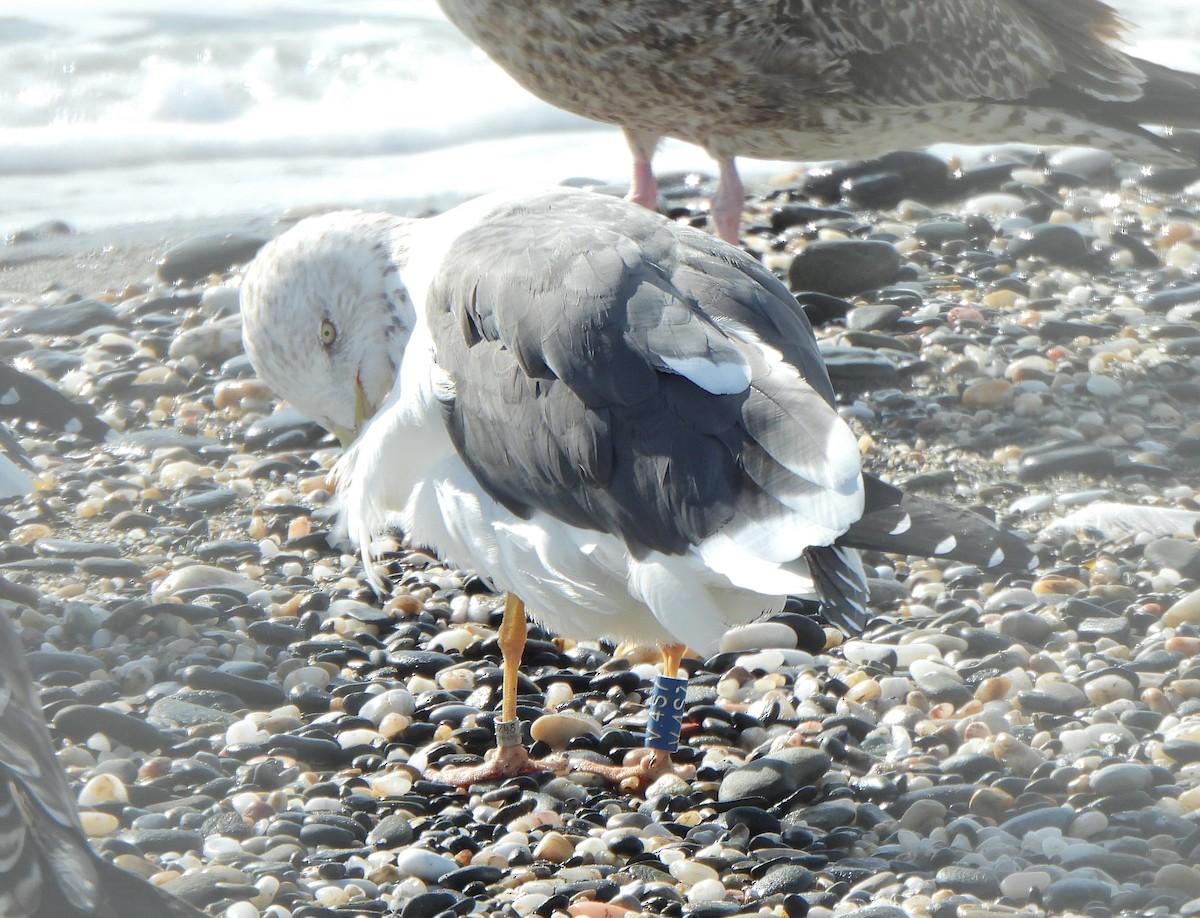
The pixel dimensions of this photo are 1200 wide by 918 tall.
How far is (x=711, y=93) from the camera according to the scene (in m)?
5.52

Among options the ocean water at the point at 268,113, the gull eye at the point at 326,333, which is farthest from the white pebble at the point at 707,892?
the ocean water at the point at 268,113

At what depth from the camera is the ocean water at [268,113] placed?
8.30 meters

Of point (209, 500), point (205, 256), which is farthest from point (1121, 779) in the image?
point (205, 256)

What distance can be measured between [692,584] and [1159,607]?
5.33 ft

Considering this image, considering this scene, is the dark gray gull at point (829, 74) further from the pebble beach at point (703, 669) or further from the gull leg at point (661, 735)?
the gull leg at point (661, 735)

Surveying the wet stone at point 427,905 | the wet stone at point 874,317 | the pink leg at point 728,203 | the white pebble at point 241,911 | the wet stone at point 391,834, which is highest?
the pink leg at point 728,203

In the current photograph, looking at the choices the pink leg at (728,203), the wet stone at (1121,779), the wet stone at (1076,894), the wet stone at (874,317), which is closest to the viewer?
the wet stone at (1076,894)

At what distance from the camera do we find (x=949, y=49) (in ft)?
19.2

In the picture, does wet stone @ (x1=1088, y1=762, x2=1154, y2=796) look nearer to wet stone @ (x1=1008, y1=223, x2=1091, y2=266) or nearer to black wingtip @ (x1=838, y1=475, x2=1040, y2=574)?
black wingtip @ (x1=838, y1=475, x2=1040, y2=574)

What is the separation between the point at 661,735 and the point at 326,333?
135 cm

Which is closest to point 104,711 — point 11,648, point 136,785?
point 136,785

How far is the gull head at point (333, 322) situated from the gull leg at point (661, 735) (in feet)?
3.48

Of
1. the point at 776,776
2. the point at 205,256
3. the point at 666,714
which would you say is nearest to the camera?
the point at 776,776

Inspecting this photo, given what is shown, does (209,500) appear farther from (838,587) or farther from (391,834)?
(838,587)
